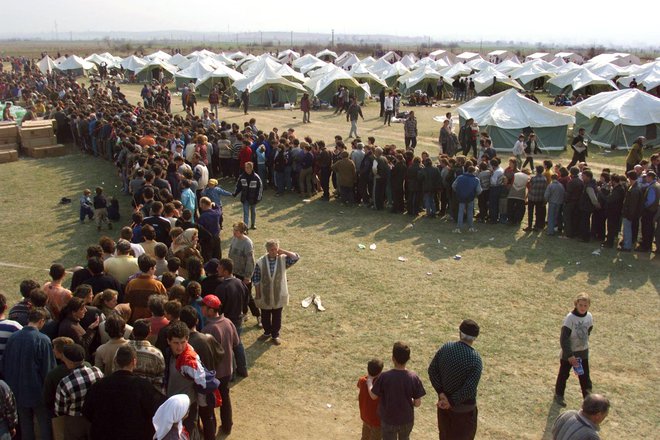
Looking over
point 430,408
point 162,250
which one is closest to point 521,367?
point 430,408

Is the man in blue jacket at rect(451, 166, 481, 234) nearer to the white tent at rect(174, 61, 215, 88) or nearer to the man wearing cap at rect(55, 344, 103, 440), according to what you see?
the man wearing cap at rect(55, 344, 103, 440)

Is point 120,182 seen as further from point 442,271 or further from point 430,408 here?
point 430,408

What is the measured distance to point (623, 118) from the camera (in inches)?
861

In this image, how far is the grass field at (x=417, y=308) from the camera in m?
7.01

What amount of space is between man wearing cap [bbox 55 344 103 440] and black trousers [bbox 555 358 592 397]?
5.10m

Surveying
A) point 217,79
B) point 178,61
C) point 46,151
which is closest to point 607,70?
point 217,79

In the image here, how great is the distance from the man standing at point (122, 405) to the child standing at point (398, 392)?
194 centimetres

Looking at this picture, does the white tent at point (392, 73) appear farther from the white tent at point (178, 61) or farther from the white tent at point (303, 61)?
the white tent at point (178, 61)

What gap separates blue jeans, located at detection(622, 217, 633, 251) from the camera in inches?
469

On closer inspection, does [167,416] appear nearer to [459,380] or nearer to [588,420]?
[459,380]

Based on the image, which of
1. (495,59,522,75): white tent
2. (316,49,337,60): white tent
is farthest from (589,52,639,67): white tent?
(316,49,337,60): white tent

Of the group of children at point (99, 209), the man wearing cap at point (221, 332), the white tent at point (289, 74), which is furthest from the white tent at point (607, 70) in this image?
the man wearing cap at point (221, 332)

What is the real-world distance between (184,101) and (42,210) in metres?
16.7

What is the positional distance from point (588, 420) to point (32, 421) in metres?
5.06
